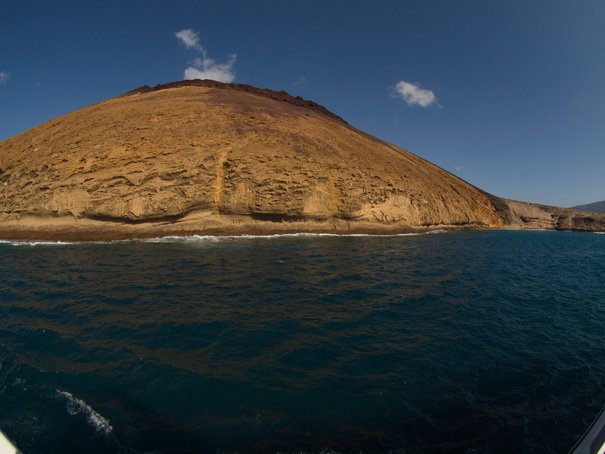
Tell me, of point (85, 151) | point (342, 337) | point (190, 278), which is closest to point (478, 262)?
point (342, 337)

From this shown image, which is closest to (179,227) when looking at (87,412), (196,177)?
(196,177)

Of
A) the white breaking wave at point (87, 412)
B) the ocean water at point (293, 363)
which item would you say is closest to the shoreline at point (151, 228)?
the ocean water at point (293, 363)

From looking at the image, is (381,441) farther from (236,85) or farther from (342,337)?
(236,85)

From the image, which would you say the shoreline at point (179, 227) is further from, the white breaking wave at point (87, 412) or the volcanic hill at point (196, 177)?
the white breaking wave at point (87, 412)

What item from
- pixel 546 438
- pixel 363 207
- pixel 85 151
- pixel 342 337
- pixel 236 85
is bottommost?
pixel 546 438

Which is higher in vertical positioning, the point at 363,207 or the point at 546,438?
the point at 363,207

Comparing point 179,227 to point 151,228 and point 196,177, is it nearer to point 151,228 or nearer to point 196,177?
point 151,228
